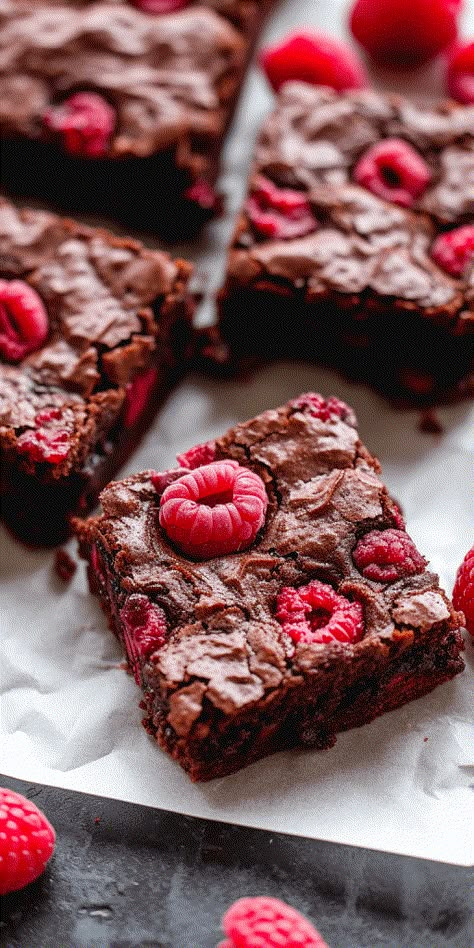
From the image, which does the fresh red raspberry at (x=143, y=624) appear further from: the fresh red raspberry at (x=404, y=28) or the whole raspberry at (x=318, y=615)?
the fresh red raspberry at (x=404, y=28)

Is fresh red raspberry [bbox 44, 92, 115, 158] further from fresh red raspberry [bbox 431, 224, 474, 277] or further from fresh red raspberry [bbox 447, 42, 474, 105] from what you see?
fresh red raspberry [bbox 447, 42, 474, 105]

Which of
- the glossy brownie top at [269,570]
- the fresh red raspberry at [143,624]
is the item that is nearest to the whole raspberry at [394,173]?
the glossy brownie top at [269,570]

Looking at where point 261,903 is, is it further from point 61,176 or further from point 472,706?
point 61,176

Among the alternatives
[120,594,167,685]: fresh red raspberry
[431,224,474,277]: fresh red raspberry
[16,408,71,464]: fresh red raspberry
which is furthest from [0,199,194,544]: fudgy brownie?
[431,224,474,277]: fresh red raspberry

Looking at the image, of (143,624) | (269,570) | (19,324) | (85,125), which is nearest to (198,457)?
(269,570)

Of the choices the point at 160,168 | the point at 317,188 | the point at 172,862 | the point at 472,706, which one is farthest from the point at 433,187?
the point at 172,862

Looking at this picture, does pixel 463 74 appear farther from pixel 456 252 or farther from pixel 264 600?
pixel 264 600

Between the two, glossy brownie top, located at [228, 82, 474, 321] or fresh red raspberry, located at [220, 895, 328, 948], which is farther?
glossy brownie top, located at [228, 82, 474, 321]
